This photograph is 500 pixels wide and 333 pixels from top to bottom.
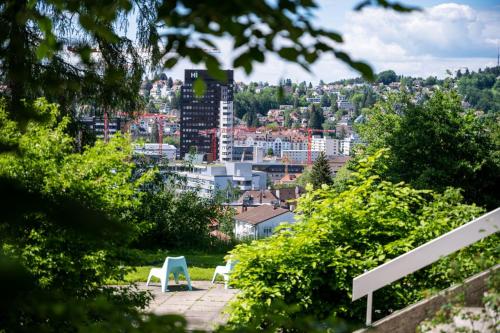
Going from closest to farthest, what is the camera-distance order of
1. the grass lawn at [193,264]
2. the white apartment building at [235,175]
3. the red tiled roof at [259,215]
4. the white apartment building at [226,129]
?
the grass lawn at [193,264] < the red tiled roof at [259,215] < the white apartment building at [235,175] < the white apartment building at [226,129]

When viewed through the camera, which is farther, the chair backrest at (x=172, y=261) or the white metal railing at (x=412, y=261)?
the chair backrest at (x=172, y=261)

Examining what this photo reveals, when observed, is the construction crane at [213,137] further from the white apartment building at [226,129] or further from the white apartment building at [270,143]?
the white apartment building at [270,143]

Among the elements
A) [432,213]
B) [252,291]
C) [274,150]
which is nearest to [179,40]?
[252,291]

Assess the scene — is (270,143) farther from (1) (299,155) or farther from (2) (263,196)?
(2) (263,196)

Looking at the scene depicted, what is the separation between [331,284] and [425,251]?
3.19 feet

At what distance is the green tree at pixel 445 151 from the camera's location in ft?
44.5

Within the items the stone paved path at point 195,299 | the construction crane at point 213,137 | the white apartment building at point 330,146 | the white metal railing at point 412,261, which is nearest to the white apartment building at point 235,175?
the construction crane at point 213,137

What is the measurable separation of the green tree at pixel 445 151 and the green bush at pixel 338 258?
744 cm

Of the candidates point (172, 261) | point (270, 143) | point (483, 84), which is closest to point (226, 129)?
point (270, 143)

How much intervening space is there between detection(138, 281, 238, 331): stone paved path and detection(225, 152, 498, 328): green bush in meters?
1.98

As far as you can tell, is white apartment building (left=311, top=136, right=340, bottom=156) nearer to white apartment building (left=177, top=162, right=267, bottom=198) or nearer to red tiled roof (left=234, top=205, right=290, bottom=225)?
white apartment building (left=177, top=162, right=267, bottom=198)

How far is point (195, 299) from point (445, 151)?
22.3 ft

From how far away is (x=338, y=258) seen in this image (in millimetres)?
5461

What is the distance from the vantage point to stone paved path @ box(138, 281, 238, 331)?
8.03 meters
